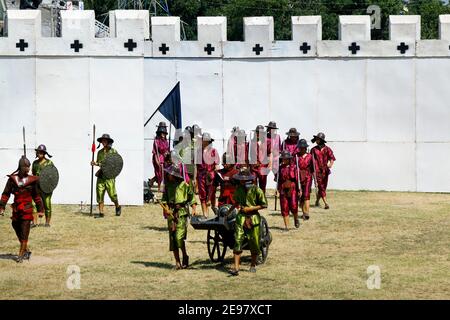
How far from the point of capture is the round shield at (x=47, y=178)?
71.8 feet

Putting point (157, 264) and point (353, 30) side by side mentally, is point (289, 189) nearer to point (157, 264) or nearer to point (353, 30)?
point (157, 264)

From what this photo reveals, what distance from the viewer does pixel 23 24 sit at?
27266 mm

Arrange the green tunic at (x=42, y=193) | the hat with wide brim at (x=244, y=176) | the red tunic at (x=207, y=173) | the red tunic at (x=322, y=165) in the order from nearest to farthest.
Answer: the hat with wide brim at (x=244, y=176) < the green tunic at (x=42, y=193) < the red tunic at (x=207, y=173) < the red tunic at (x=322, y=165)

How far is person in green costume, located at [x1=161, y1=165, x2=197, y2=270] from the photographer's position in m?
17.9

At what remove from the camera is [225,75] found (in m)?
31.5

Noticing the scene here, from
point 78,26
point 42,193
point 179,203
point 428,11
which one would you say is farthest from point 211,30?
point 428,11

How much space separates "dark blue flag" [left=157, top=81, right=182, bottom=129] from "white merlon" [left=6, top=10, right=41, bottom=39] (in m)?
3.68

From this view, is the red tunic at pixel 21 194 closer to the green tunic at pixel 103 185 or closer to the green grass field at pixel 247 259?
the green grass field at pixel 247 259

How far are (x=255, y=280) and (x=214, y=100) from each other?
1479 centimetres

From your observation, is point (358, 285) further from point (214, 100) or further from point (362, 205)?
point (214, 100)

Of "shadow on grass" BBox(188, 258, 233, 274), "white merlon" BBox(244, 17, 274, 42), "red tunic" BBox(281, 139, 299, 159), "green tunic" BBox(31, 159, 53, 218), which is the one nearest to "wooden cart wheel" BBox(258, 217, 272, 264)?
"shadow on grass" BBox(188, 258, 233, 274)

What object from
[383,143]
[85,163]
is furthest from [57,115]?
[383,143]

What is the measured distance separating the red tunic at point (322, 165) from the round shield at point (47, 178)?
23.1 ft

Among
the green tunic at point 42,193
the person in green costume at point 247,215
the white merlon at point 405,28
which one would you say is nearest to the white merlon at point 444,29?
the white merlon at point 405,28
